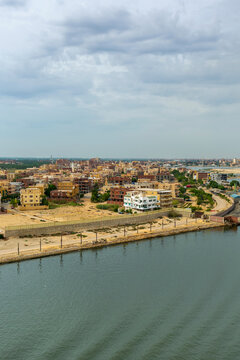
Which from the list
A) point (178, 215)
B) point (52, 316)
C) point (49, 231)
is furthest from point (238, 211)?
point (52, 316)

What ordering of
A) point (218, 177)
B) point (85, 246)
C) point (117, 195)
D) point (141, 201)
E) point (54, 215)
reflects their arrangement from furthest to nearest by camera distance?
point (218, 177) < point (117, 195) < point (141, 201) < point (54, 215) < point (85, 246)

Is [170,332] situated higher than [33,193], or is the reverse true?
[33,193]

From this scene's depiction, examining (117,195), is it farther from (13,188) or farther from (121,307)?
(121,307)

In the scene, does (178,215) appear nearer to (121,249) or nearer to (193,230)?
(193,230)

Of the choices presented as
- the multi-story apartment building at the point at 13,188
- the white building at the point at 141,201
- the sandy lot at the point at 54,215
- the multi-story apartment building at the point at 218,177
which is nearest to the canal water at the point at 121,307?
the sandy lot at the point at 54,215

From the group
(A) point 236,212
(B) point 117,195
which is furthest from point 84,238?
(A) point 236,212

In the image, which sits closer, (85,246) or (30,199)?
(85,246)
